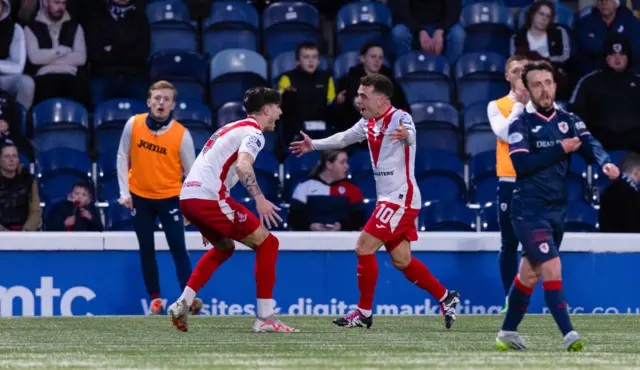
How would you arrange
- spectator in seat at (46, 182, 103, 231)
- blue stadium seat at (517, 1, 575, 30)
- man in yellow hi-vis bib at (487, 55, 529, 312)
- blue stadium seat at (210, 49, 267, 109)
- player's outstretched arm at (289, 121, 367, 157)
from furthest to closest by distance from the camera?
blue stadium seat at (517, 1, 575, 30) < blue stadium seat at (210, 49, 267, 109) < spectator in seat at (46, 182, 103, 231) < man in yellow hi-vis bib at (487, 55, 529, 312) < player's outstretched arm at (289, 121, 367, 157)

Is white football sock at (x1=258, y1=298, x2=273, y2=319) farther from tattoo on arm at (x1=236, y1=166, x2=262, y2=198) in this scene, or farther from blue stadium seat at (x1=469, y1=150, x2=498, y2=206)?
blue stadium seat at (x1=469, y1=150, x2=498, y2=206)

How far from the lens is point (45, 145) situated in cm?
1338

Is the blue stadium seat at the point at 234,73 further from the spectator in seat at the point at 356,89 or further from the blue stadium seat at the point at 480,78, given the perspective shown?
the blue stadium seat at the point at 480,78

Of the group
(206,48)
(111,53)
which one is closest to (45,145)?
(111,53)

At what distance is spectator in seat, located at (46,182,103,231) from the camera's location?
11.9 metres

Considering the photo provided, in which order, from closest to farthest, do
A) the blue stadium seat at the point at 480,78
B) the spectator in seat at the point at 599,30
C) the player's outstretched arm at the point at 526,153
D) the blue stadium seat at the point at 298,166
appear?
1. the player's outstretched arm at the point at 526,153
2. the blue stadium seat at the point at 298,166
3. the blue stadium seat at the point at 480,78
4. the spectator in seat at the point at 599,30

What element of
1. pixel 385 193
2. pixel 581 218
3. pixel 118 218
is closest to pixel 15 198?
pixel 118 218

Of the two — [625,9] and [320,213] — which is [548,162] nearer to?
[320,213]

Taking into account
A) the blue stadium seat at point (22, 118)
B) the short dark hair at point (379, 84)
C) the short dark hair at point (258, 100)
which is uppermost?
the short dark hair at point (379, 84)

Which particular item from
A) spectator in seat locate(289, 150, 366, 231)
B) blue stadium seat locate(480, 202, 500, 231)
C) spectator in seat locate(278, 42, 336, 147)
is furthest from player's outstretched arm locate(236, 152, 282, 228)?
spectator in seat locate(278, 42, 336, 147)

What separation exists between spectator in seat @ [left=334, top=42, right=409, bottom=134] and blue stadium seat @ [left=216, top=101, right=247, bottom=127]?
0.99 m

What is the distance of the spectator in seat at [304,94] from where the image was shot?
13461 millimetres

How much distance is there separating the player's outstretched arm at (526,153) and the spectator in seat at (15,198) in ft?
20.1

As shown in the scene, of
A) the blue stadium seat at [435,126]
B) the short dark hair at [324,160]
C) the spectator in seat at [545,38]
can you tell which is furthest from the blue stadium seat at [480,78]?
the short dark hair at [324,160]
